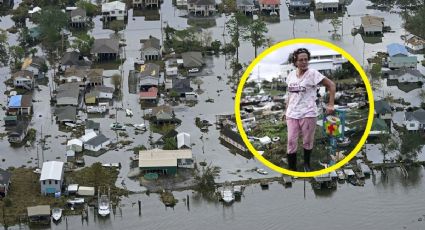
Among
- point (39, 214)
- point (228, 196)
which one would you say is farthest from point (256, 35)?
point (39, 214)

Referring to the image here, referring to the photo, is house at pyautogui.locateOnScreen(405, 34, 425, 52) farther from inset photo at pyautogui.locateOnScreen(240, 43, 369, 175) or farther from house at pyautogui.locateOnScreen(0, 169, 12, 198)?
inset photo at pyautogui.locateOnScreen(240, 43, 369, 175)

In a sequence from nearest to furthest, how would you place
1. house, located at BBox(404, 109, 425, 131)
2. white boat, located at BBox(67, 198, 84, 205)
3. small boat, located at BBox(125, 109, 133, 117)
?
white boat, located at BBox(67, 198, 84, 205), house, located at BBox(404, 109, 425, 131), small boat, located at BBox(125, 109, 133, 117)

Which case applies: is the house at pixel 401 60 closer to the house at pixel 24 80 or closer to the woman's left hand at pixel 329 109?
the house at pixel 24 80

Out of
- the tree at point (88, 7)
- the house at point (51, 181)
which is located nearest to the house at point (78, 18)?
the tree at point (88, 7)

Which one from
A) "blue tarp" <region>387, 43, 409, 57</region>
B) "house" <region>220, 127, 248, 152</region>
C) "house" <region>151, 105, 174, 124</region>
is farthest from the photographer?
"blue tarp" <region>387, 43, 409, 57</region>

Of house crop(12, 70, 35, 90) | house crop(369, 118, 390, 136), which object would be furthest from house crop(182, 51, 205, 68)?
house crop(369, 118, 390, 136)

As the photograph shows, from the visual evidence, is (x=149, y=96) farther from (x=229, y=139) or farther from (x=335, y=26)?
(x=335, y=26)

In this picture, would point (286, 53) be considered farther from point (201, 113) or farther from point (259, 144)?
point (201, 113)
